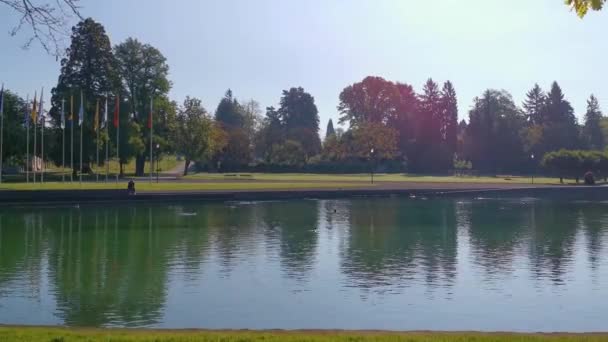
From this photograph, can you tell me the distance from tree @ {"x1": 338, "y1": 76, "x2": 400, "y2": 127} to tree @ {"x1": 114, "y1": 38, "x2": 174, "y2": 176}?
140 ft

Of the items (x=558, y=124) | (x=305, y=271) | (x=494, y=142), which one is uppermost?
(x=558, y=124)

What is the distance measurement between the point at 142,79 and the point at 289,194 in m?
33.2

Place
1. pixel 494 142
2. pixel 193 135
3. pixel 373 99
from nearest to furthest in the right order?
pixel 193 135
pixel 494 142
pixel 373 99

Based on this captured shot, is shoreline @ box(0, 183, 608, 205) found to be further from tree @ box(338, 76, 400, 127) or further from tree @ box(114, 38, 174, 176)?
tree @ box(338, 76, 400, 127)

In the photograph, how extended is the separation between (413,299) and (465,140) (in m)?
102

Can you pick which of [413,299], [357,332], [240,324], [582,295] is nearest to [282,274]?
[413,299]

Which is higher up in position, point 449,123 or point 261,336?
point 449,123

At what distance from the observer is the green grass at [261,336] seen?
29.9ft

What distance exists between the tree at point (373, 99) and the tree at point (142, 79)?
42.7 m

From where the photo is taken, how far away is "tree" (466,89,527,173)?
10856 centimetres

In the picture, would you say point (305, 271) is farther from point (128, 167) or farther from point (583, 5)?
point (128, 167)

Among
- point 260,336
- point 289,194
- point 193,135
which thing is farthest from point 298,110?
point 260,336

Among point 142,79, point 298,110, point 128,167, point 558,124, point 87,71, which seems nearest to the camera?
point 87,71

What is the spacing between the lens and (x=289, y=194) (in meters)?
49.3
